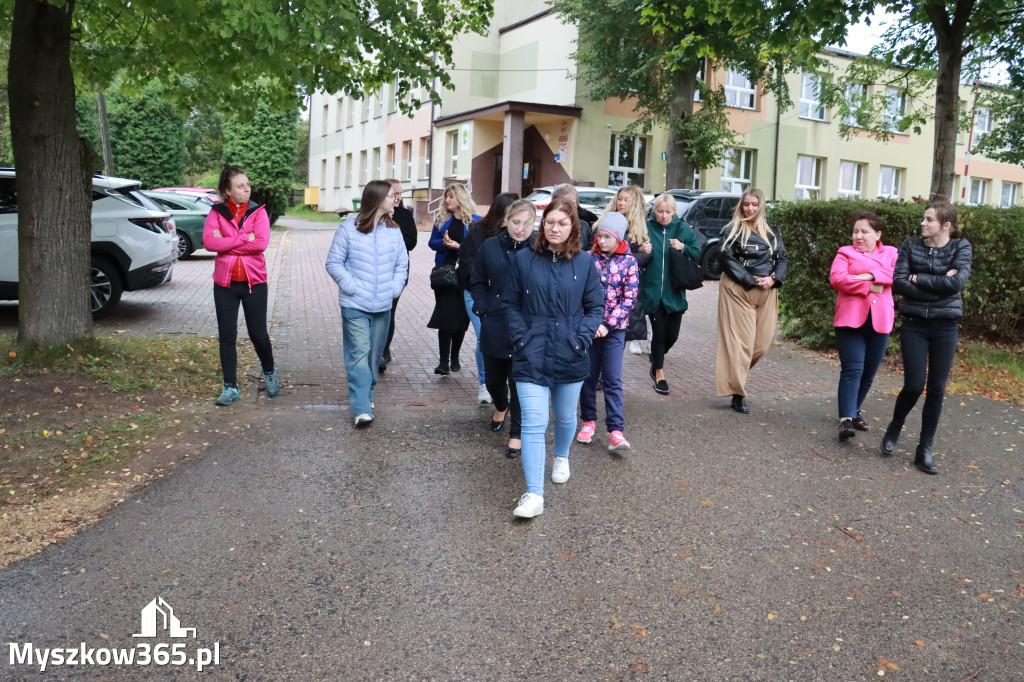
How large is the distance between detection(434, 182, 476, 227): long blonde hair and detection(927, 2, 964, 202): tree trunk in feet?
20.9

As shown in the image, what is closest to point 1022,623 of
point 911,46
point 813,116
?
point 911,46

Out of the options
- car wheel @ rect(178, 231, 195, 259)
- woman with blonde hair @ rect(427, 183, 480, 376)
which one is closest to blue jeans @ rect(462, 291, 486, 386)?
woman with blonde hair @ rect(427, 183, 480, 376)

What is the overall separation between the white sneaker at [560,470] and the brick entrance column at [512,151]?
26154mm

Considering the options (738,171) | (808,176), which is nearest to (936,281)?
(738,171)

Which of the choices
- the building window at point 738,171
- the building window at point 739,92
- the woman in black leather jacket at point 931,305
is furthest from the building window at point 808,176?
the woman in black leather jacket at point 931,305

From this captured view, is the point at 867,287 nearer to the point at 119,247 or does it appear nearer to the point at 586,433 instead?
the point at 586,433

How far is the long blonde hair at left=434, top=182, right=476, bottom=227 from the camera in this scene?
839cm

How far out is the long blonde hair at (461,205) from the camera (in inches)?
330

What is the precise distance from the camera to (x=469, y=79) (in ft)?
120

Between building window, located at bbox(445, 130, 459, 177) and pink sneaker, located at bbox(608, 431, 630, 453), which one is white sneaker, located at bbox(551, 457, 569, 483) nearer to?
pink sneaker, located at bbox(608, 431, 630, 453)

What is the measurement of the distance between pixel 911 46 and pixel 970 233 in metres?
4.78

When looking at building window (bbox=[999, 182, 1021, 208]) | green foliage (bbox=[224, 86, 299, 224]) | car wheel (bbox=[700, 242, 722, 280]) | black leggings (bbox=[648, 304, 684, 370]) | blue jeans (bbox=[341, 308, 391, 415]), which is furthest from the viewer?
building window (bbox=[999, 182, 1021, 208])

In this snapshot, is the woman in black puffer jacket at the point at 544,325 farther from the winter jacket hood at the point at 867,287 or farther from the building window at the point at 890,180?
the building window at the point at 890,180

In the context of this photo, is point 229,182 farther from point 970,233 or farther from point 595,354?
point 970,233
